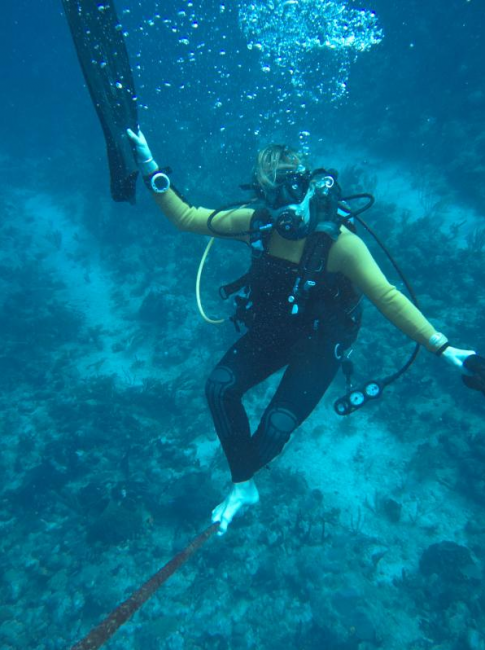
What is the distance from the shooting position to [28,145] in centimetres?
2836

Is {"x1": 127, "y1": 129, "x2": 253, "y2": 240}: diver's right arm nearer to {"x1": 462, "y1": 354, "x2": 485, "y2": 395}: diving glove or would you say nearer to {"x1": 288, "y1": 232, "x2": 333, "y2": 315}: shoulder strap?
{"x1": 288, "y1": 232, "x2": 333, "y2": 315}: shoulder strap

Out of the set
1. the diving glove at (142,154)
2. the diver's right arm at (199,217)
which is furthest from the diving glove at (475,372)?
the diving glove at (142,154)

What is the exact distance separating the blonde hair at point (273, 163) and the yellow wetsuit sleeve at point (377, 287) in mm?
872

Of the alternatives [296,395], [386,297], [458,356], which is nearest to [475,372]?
[458,356]

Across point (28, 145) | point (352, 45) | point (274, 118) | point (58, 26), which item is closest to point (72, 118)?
point (28, 145)

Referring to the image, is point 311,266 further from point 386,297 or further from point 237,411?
point 237,411

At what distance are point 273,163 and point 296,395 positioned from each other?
233 centimetres

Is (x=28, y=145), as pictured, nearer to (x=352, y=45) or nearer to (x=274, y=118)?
(x=274, y=118)

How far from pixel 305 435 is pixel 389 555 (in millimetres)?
2870

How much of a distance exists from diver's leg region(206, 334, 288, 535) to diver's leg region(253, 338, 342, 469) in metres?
0.16

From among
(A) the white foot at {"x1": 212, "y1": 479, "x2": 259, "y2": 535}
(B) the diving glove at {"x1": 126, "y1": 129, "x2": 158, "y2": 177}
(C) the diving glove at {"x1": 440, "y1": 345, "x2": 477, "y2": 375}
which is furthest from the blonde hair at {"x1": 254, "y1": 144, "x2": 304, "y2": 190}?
(A) the white foot at {"x1": 212, "y1": 479, "x2": 259, "y2": 535}

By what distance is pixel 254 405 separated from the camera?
9195mm

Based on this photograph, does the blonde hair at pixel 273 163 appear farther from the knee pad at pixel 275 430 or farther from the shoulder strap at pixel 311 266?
the knee pad at pixel 275 430

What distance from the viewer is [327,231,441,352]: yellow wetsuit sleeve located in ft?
10.4
